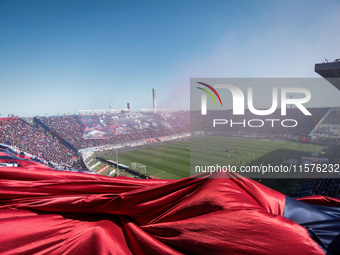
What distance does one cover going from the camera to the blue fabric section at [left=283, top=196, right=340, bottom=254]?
1.47m

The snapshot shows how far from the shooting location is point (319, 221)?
176 centimetres

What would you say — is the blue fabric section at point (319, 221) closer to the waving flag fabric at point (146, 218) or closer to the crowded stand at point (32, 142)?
the waving flag fabric at point (146, 218)

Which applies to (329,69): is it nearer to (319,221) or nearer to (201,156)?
(319,221)

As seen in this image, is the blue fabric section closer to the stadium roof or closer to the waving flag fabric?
the waving flag fabric

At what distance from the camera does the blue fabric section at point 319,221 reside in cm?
147

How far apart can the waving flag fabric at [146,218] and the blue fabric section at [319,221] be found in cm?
2

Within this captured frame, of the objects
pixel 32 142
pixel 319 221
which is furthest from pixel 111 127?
pixel 319 221

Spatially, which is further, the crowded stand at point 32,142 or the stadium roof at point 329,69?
the crowded stand at point 32,142

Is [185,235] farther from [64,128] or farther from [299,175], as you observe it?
[64,128]

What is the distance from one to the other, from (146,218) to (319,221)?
5.41 ft

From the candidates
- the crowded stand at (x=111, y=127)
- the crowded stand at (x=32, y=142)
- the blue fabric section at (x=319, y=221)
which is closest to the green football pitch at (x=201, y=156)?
the crowded stand at (x=32, y=142)

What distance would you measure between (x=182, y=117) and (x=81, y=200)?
69783mm

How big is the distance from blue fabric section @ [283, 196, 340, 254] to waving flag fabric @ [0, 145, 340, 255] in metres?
0.02

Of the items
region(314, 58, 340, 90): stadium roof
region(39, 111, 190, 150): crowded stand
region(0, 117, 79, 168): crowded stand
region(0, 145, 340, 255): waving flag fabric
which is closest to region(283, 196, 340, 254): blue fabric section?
region(0, 145, 340, 255): waving flag fabric
